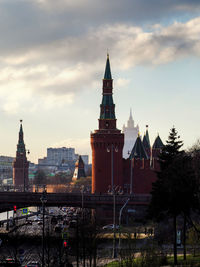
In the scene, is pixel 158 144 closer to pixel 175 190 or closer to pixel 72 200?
pixel 72 200

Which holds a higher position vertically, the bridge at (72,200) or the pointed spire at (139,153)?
the pointed spire at (139,153)

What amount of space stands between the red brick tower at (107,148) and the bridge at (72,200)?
23.0 metres

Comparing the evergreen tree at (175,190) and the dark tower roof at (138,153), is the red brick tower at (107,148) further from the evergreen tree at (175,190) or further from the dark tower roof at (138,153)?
the evergreen tree at (175,190)

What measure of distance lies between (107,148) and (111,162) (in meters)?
3.31

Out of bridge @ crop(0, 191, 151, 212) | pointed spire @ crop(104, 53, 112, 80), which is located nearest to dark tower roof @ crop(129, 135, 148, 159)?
pointed spire @ crop(104, 53, 112, 80)

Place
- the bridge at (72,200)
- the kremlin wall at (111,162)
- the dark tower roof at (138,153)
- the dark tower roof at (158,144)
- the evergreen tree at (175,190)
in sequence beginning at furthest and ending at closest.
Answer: the dark tower roof at (158,144) → the dark tower roof at (138,153) → the kremlin wall at (111,162) → the bridge at (72,200) → the evergreen tree at (175,190)

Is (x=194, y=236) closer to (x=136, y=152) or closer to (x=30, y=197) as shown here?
(x=30, y=197)

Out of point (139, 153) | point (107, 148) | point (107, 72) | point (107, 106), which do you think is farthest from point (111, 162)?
point (107, 72)

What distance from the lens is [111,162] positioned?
6068 inches

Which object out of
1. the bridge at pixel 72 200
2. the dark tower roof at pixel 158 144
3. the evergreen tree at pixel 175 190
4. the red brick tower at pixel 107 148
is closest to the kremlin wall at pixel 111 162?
the red brick tower at pixel 107 148

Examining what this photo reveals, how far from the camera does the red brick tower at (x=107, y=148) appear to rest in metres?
154

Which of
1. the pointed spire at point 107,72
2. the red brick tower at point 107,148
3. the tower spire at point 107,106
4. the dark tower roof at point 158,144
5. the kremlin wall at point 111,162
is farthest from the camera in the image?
the dark tower roof at point 158,144

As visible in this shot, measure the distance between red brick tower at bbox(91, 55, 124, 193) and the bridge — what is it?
22953mm

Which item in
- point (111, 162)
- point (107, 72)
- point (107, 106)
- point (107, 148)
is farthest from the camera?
point (107, 72)
